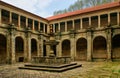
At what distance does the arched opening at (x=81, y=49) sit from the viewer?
25.9 m

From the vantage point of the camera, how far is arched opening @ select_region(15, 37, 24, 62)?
76.5 feet

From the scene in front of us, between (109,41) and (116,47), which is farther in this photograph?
(116,47)

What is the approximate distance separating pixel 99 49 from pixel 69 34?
236 inches

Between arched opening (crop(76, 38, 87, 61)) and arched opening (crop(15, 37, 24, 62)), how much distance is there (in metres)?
10.0

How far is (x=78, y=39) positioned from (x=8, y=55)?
12651 millimetres

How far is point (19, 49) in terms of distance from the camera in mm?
24016

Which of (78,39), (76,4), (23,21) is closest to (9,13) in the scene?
(23,21)

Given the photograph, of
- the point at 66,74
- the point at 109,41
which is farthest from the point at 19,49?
the point at 66,74

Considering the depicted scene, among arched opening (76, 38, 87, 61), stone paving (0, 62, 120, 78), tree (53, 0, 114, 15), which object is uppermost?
tree (53, 0, 114, 15)

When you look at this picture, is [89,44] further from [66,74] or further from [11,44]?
[66,74]

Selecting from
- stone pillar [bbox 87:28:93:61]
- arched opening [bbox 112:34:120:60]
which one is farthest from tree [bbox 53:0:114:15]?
arched opening [bbox 112:34:120:60]

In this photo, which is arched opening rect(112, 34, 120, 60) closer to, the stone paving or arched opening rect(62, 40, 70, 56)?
arched opening rect(62, 40, 70, 56)

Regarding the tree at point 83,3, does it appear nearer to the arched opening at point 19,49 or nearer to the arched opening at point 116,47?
the arched opening at point 116,47

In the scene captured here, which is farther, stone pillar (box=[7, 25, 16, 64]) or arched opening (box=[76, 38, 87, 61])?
arched opening (box=[76, 38, 87, 61])
